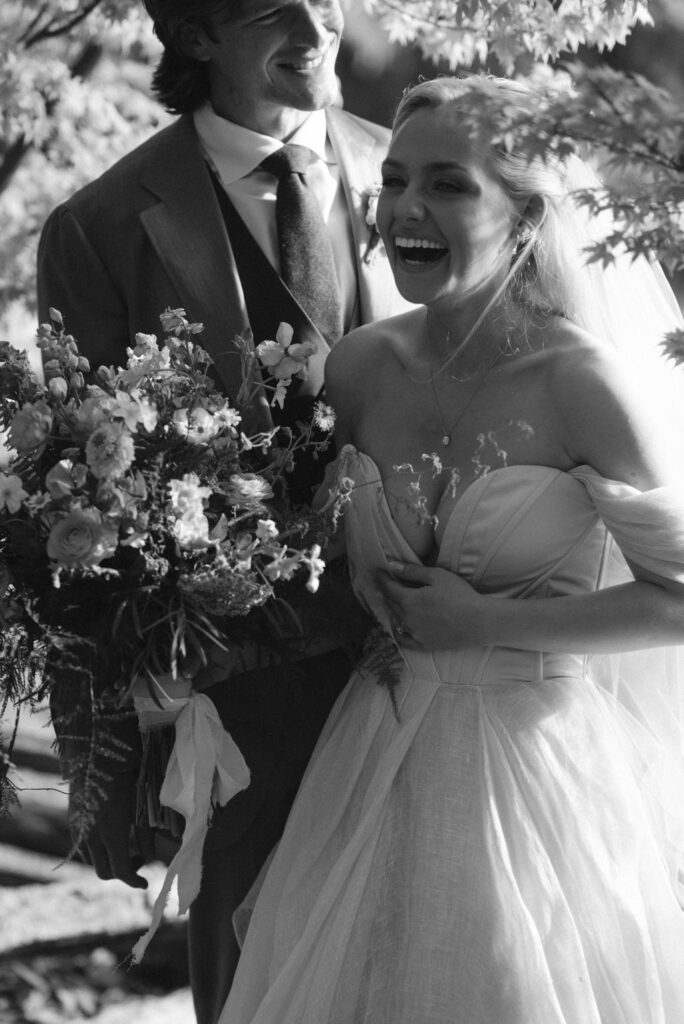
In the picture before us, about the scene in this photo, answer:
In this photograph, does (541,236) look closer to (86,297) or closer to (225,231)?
(225,231)

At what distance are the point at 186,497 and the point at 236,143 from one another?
3.95 ft

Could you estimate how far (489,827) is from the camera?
245cm

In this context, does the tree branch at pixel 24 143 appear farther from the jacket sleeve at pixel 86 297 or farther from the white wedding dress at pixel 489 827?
the white wedding dress at pixel 489 827

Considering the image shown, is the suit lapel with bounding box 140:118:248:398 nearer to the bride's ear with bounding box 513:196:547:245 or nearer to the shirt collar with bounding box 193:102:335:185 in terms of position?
the shirt collar with bounding box 193:102:335:185

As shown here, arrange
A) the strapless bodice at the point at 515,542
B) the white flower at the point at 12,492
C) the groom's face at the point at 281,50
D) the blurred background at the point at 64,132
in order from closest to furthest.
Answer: the white flower at the point at 12,492, the strapless bodice at the point at 515,542, the groom's face at the point at 281,50, the blurred background at the point at 64,132

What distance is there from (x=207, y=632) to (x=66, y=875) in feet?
11.2

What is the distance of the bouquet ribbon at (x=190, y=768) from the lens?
2.57 m

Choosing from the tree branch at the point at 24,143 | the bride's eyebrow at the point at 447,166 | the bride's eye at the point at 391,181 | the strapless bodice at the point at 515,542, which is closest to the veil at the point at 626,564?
the strapless bodice at the point at 515,542

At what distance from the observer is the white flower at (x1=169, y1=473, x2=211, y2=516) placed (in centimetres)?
232

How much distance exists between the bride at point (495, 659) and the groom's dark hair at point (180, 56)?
66cm

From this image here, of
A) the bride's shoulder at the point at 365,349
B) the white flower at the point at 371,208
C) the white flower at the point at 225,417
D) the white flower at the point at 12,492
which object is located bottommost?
the white flower at the point at 12,492

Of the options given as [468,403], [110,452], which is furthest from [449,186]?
[110,452]

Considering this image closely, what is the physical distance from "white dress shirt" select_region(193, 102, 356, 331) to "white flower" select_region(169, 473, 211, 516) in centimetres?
96

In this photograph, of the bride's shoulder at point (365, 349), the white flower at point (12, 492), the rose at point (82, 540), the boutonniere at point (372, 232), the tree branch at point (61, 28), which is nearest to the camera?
the rose at point (82, 540)
